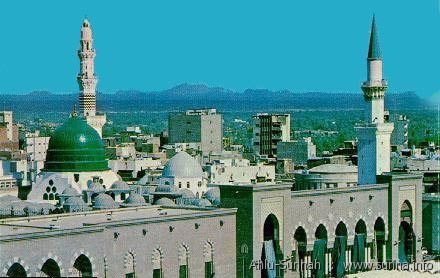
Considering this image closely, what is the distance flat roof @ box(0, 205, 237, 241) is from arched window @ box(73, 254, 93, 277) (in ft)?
1.85

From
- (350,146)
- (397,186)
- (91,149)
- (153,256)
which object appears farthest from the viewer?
(350,146)

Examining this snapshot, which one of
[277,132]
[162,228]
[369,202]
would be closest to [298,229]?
[369,202]

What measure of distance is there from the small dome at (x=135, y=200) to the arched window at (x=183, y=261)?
15.5ft

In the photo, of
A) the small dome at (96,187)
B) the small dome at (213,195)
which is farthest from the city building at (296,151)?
the small dome at (213,195)

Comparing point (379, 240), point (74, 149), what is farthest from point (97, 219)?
point (74, 149)

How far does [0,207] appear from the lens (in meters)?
27.9

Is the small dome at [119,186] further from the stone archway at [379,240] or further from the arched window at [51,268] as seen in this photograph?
the arched window at [51,268]

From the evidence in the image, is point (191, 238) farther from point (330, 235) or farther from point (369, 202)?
point (369, 202)

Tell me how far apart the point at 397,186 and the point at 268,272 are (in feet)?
18.8

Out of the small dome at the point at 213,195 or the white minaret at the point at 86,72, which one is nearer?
the small dome at the point at 213,195

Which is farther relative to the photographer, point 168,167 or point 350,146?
point 350,146

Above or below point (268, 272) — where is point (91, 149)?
above

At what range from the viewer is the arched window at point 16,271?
19203 millimetres

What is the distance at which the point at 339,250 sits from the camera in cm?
2662
